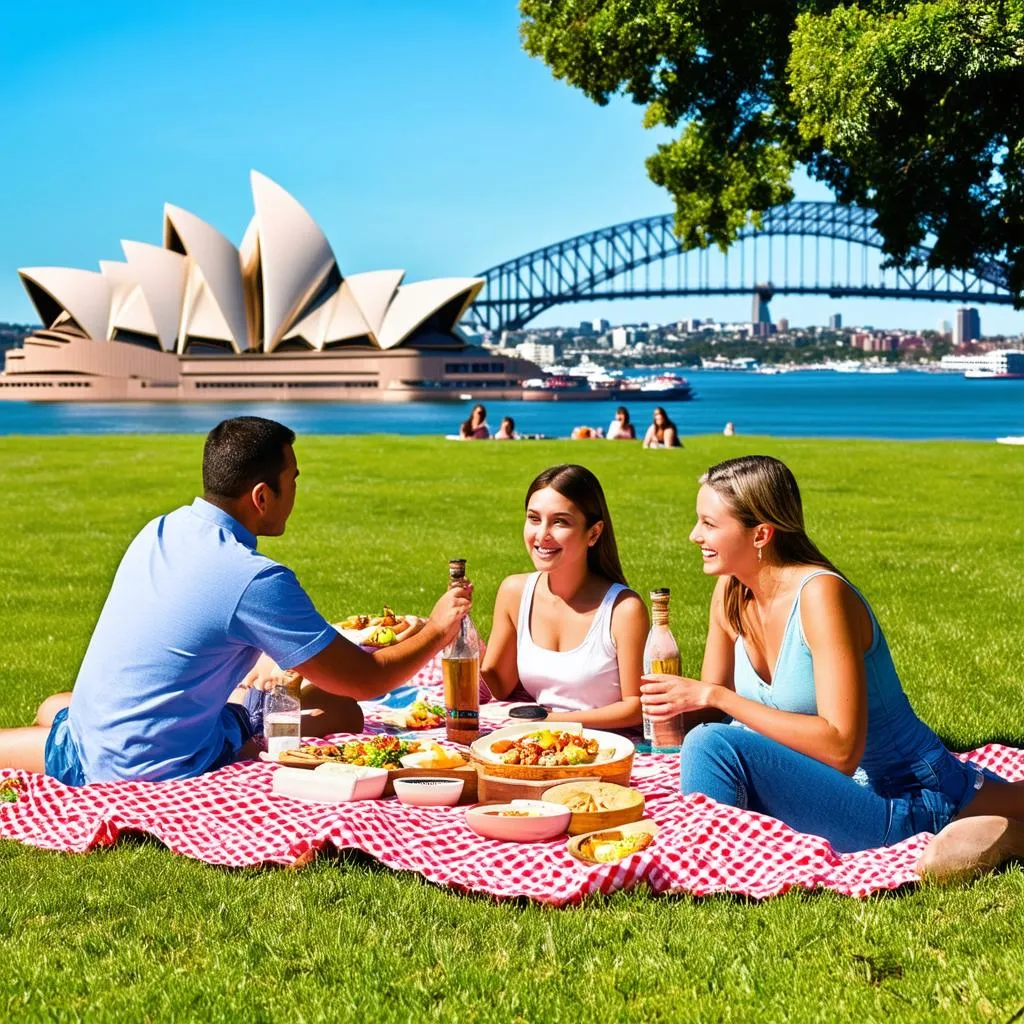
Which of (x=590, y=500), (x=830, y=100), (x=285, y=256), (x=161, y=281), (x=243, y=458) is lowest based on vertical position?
(x=590, y=500)

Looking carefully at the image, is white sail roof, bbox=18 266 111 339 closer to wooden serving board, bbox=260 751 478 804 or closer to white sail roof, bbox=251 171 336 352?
white sail roof, bbox=251 171 336 352

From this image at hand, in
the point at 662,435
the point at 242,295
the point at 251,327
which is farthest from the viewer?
the point at 251,327

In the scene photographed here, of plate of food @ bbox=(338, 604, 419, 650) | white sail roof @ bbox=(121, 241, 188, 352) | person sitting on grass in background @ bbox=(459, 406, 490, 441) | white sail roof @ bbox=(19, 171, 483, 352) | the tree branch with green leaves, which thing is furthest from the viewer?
white sail roof @ bbox=(121, 241, 188, 352)

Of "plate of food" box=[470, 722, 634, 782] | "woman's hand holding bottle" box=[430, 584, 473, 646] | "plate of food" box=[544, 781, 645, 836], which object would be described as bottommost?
"plate of food" box=[544, 781, 645, 836]

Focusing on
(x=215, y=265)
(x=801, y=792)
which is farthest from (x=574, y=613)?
(x=215, y=265)

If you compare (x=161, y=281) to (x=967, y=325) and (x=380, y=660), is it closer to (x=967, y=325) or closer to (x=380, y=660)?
(x=380, y=660)

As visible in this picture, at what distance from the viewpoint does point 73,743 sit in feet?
13.2

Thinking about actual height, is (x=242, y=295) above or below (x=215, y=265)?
below

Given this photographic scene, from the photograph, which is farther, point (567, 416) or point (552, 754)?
point (567, 416)

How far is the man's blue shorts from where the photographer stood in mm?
4016

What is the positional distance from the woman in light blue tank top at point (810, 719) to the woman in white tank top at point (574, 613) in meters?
0.74

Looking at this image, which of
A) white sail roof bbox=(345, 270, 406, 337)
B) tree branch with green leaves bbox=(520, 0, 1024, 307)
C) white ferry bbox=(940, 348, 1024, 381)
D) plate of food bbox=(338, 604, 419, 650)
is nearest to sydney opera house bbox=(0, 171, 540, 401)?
white sail roof bbox=(345, 270, 406, 337)

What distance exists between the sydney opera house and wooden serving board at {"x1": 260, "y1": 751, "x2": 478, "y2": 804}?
196 feet

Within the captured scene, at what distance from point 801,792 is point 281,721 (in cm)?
152
